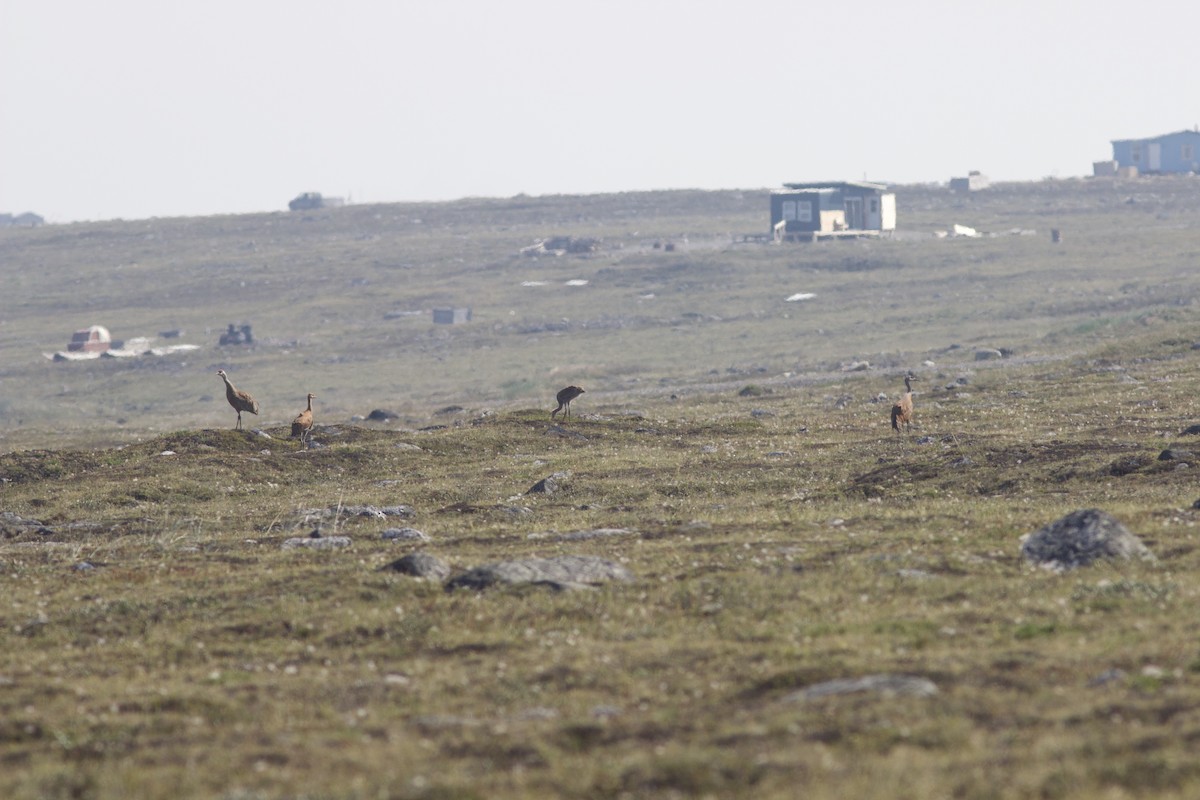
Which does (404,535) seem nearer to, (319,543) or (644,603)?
(319,543)

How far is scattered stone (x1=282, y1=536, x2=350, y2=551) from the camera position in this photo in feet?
87.6

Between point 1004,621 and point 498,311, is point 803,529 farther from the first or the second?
point 498,311

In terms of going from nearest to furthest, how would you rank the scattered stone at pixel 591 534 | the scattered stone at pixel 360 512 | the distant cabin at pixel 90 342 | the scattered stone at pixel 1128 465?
the scattered stone at pixel 591 534 → the scattered stone at pixel 1128 465 → the scattered stone at pixel 360 512 → the distant cabin at pixel 90 342

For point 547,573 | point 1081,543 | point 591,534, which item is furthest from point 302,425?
point 1081,543

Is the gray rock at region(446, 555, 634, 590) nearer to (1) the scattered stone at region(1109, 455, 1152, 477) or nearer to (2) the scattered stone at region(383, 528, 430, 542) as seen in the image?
(2) the scattered stone at region(383, 528, 430, 542)

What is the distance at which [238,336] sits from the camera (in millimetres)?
123375

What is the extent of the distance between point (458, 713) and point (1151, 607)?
8.33 metres

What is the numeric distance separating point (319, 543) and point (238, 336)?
327 feet

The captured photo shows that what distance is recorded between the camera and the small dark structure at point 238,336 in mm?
122938

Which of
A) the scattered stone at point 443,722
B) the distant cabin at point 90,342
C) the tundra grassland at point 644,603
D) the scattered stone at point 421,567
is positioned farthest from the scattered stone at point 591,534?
the distant cabin at point 90,342

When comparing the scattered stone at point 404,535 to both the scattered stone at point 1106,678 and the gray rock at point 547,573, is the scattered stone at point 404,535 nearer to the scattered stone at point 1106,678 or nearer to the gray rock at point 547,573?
the gray rock at point 547,573

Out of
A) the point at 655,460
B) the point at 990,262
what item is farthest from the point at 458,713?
the point at 990,262

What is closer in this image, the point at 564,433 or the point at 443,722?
the point at 443,722

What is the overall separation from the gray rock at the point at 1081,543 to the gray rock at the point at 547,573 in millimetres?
5804
